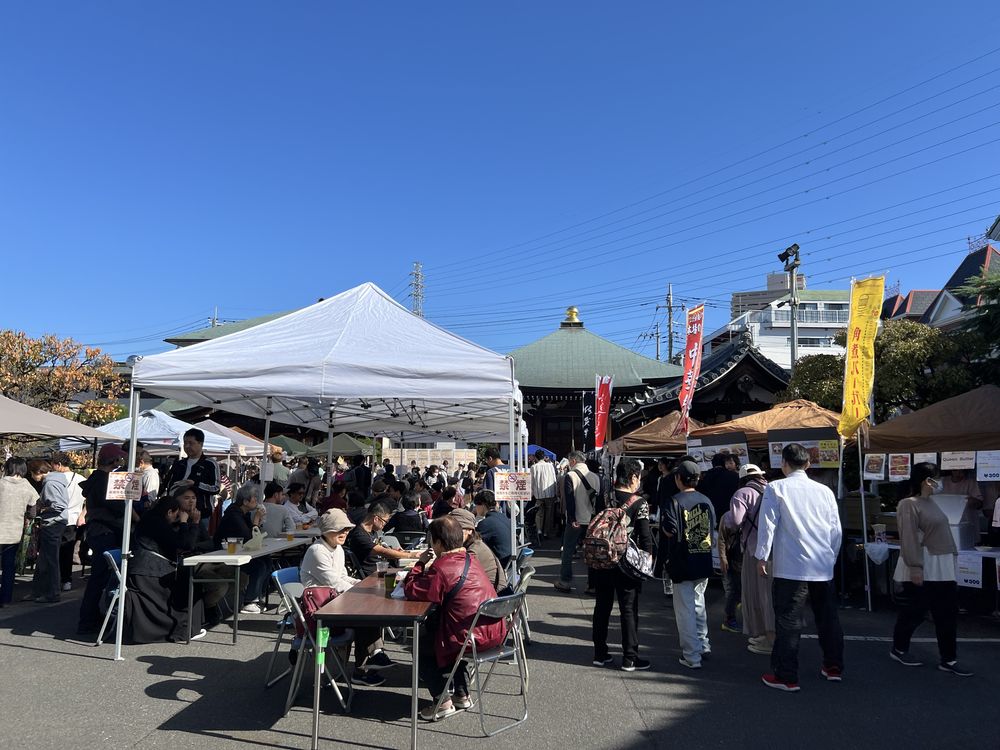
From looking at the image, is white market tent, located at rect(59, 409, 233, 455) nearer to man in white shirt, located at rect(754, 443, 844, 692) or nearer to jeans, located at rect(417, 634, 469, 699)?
jeans, located at rect(417, 634, 469, 699)

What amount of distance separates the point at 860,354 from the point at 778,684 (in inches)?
191

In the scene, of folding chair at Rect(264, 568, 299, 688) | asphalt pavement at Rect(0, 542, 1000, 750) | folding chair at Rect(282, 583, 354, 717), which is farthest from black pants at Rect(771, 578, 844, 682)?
folding chair at Rect(264, 568, 299, 688)

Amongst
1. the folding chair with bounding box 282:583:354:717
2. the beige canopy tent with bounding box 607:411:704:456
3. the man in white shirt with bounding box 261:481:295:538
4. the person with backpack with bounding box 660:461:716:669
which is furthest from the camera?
the beige canopy tent with bounding box 607:411:704:456

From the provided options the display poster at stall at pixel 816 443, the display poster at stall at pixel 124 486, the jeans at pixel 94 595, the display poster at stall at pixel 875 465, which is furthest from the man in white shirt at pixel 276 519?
the display poster at stall at pixel 875 465

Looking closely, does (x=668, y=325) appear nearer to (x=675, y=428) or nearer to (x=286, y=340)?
(x=675, y=428)

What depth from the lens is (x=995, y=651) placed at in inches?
241

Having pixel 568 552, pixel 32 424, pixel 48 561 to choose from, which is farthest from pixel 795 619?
pixel 32 424

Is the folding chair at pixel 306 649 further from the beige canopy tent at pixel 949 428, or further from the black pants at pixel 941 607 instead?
the beige canopy tent at pixel 949 428

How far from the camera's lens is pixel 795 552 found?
191 inches

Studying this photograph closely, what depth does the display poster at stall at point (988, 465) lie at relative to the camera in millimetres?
7285

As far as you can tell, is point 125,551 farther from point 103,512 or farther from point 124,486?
Answer: point 103,512

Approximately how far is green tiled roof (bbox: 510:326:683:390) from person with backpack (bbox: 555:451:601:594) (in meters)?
15.4

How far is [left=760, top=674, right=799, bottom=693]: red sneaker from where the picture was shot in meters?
4.90

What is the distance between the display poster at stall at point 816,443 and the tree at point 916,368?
5.72 metres
